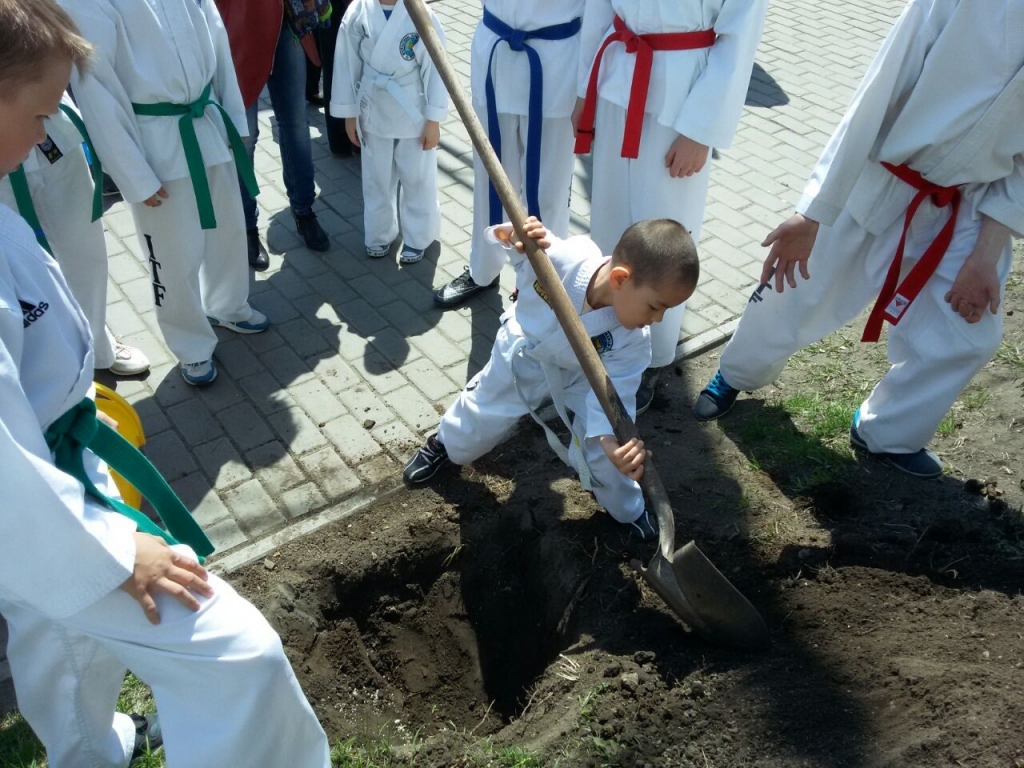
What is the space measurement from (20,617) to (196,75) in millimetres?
2388

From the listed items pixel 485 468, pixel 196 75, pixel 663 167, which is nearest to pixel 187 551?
pixel 485 468

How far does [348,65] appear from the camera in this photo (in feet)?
15.9

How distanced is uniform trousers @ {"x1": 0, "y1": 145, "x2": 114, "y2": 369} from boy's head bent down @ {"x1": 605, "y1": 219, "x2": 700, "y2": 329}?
2113mm

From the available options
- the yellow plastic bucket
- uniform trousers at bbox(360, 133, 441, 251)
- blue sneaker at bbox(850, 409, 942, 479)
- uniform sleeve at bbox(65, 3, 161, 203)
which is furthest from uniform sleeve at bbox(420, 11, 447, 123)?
blue sneaker at bbox(850, 409, 942, 479)

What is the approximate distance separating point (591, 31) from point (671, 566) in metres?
2.40

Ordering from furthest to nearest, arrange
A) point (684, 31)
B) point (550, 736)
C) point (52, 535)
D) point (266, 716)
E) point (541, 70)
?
1. point (541, 70)
2. point (684, 31)
3. point (550, 736)
4. point (266, 716)
5. point (52, 535)

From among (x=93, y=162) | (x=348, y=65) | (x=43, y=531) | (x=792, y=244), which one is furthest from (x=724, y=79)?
(x=43, y=531)

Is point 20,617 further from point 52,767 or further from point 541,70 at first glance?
point 541,70

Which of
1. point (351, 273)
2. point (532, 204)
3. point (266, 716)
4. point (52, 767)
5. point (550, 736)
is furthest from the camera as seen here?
point (351, 273)

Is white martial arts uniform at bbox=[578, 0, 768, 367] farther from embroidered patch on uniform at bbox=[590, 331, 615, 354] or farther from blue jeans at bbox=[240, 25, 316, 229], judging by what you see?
blue jeans at bbox=[240, 25, 316, 229]

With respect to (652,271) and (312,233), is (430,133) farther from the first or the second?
(652,271)

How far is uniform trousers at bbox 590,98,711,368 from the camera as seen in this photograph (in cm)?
379

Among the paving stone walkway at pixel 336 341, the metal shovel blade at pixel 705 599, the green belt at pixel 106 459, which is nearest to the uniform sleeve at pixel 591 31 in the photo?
the paving stone walkway at pixel 336 341

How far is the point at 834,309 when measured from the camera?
3723mm
